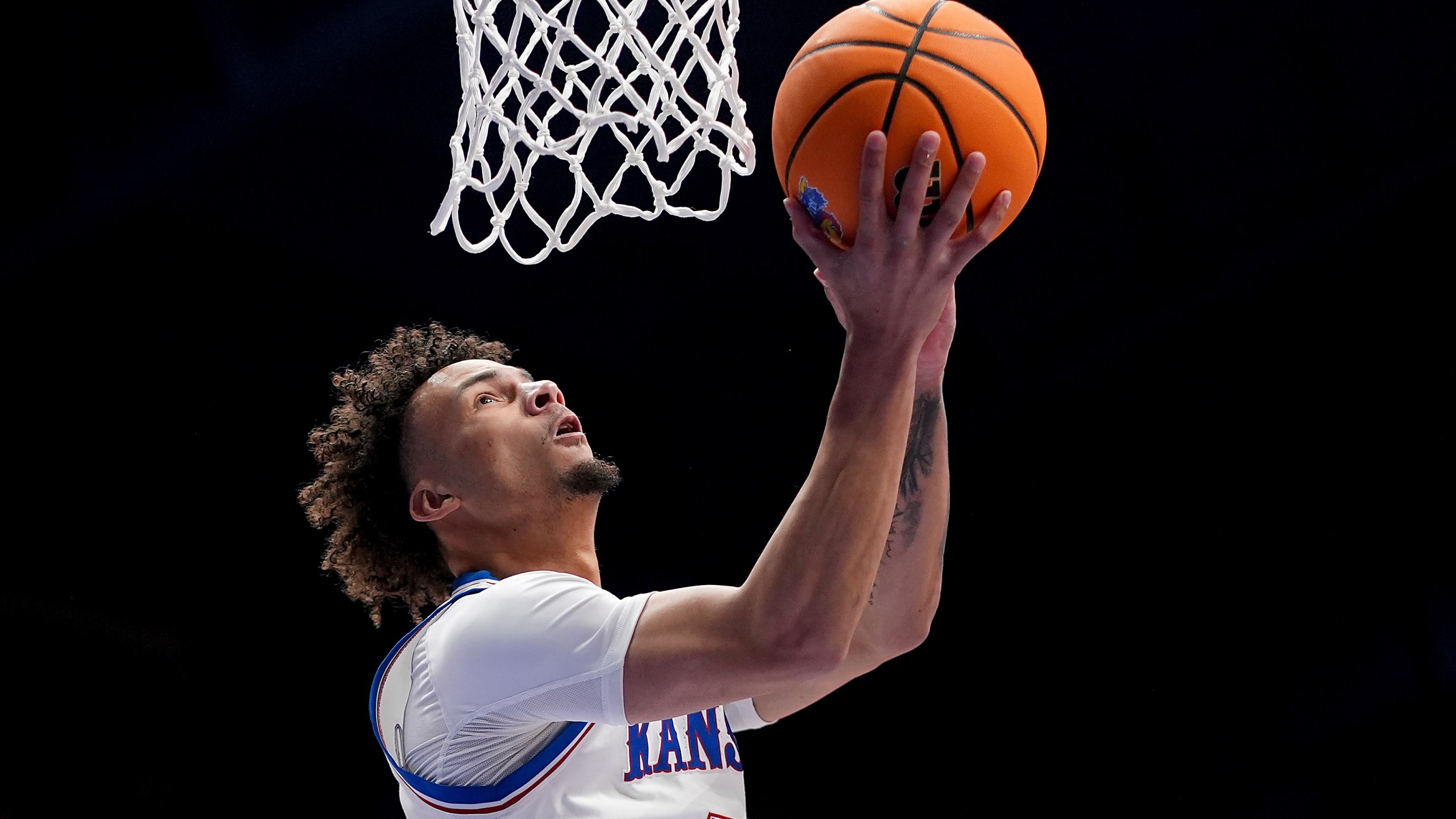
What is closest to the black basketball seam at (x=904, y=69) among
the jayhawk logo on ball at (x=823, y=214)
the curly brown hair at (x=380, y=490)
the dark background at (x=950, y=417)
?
the jayhawk logo on ball at (x=823, y=214)

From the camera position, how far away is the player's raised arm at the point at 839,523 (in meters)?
1.31

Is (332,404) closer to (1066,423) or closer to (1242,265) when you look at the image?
(1066,423)

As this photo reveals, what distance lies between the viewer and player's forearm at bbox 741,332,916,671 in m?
1.31

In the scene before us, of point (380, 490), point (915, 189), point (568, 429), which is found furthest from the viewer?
point (380, 490)

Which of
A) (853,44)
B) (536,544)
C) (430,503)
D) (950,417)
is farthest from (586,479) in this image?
(950,417)

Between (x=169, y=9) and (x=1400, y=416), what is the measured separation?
4474mm

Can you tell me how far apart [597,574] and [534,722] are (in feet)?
1.78

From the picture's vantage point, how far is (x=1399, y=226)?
4.38 meters

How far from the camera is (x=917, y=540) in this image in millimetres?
Result: 1935

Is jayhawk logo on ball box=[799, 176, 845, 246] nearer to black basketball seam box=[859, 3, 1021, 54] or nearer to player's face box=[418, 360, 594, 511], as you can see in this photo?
black basketball seam box=[859, 3, 1021, 54]

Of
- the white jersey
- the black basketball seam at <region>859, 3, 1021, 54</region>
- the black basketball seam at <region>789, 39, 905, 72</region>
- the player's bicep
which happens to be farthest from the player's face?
the black basketball seam at <region>859, 3, 1021, 54</region>

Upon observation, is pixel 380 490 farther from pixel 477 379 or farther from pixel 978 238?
pixel 978 238

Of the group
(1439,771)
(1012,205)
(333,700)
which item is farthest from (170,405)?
(1439,771)

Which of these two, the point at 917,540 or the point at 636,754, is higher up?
the point at 917,540
